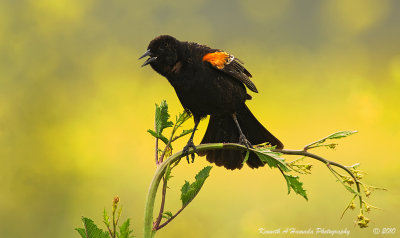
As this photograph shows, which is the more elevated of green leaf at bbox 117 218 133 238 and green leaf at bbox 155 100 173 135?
green leaf at bbox 155 100 173 135

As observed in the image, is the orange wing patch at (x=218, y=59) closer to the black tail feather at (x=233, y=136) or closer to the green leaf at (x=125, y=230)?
the black tail feather at (x=233, y=136)

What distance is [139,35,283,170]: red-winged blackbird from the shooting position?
271 centimetres

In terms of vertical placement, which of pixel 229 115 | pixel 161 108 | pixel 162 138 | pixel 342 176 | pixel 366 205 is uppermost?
pixel 229 115

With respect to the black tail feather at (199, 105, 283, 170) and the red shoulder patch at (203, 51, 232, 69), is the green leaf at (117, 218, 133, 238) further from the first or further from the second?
the red shoulder patch at (203, 51, 232, 69)

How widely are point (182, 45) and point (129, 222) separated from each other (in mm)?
1615

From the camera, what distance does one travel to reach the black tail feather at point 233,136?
2699mm

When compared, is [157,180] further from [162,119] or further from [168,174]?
[162,119]

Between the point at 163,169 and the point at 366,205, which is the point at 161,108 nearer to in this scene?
the point at 163,169

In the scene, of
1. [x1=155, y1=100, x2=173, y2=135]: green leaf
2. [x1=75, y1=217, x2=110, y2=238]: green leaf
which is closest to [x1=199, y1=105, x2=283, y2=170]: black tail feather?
[x1=155, y1=100, x2=173, y2=135]: green leaf

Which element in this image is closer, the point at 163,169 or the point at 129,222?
the point at 129,222

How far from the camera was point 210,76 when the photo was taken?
288 cm

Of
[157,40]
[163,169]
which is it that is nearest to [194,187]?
[163,169]

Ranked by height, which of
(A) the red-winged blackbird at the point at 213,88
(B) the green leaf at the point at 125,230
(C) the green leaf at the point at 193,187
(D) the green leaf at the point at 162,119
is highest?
(A) the red-winged blackbird at the point at 213,88

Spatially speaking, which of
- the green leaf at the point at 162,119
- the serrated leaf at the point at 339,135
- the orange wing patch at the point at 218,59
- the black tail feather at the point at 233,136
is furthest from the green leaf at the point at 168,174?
the orange wing patch at the point at 218,59
